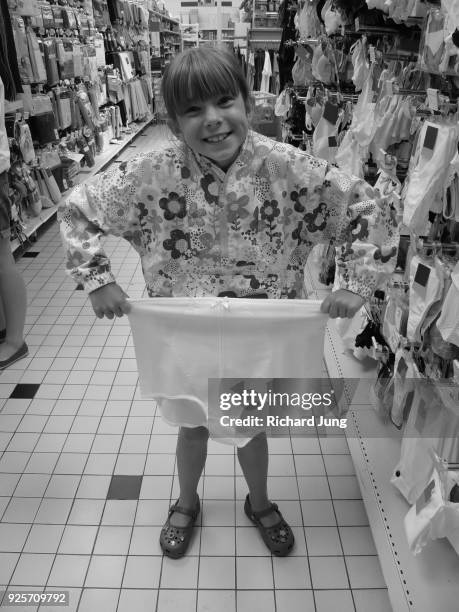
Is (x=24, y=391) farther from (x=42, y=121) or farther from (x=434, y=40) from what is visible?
(x=42, y=121)

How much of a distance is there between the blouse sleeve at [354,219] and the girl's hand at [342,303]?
0.01 metres

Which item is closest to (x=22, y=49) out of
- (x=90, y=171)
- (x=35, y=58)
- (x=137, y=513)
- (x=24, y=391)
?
(x=35, y=58)

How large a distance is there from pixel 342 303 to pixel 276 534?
906 mm

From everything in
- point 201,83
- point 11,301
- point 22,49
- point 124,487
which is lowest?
point 124,487

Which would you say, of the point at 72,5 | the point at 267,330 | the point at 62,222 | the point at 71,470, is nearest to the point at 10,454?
the point at 71,470

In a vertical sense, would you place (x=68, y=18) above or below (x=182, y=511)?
above

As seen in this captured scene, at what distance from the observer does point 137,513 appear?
1761 mm

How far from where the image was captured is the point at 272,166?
1.16 m

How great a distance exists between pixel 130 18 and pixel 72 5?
3369mm

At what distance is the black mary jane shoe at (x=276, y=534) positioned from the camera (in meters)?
1.60

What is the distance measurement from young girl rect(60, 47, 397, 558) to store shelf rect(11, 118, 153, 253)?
658mm

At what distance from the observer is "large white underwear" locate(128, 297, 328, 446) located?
1179 millimetres

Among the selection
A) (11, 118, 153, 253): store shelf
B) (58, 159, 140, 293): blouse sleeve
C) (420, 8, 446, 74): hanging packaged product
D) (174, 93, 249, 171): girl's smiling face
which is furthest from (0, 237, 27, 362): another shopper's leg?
(420, 8, 446, 74): hanging packaged product

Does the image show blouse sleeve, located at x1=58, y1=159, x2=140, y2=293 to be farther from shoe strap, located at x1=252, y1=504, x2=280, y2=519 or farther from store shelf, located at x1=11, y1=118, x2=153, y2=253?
shoe strap, located at x1=252, y1=504, x2=280, y2=519
